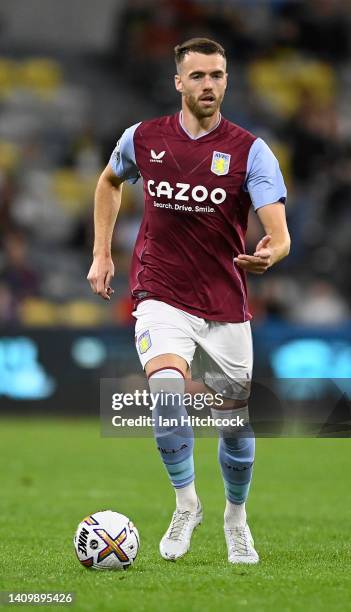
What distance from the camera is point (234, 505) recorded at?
6.76 metres

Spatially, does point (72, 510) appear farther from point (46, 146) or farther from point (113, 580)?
point (46, 146)

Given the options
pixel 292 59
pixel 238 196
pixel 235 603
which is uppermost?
pixel 238 196

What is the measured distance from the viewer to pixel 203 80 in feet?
21.4

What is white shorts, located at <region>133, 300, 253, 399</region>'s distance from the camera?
650 centimetres

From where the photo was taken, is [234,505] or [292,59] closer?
[234,505]

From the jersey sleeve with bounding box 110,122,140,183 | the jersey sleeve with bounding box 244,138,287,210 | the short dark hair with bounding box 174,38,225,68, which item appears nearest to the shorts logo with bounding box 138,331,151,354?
the jersey sleeve with bounding box 244,138,287,210

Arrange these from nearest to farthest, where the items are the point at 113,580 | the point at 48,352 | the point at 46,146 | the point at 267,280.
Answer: the point at 113,580, the point at 48,352, the point at 267,280, the point at 46,146

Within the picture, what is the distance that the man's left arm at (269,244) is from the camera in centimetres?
594

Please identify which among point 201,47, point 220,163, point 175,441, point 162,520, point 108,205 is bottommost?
point 162,520

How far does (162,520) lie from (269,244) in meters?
2.98

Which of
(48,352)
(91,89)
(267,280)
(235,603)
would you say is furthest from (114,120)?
(235,603)

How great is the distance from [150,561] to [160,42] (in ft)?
55.4

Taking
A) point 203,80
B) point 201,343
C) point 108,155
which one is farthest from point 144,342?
point 108,155

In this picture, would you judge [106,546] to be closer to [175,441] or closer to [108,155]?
[175,441]
